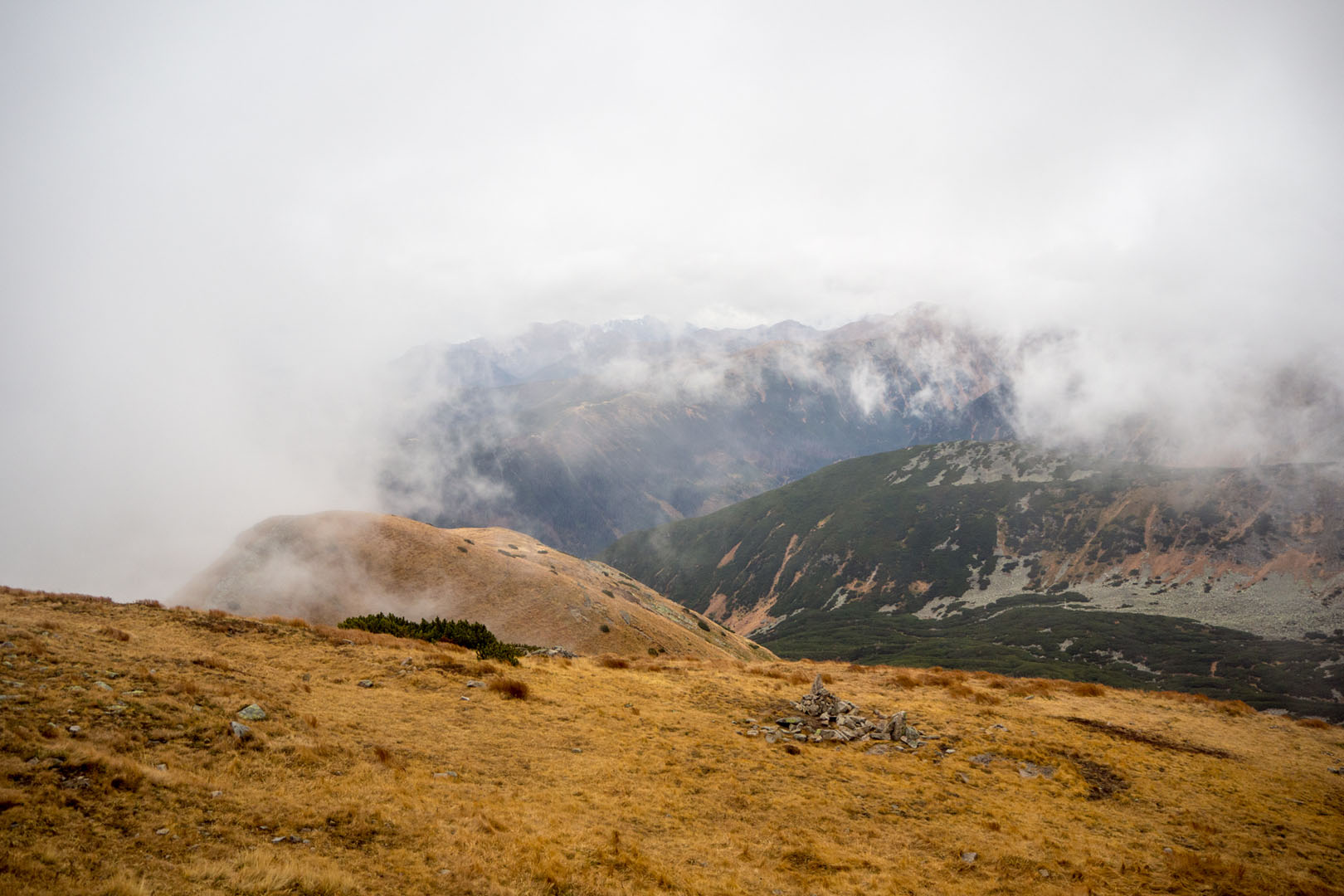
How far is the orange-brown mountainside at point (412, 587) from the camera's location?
60188 mm

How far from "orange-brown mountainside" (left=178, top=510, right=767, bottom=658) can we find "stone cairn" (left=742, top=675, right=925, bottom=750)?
35620mm

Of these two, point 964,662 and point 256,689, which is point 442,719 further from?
point 964,662

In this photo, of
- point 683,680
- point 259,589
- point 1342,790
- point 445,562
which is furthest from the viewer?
point 445,562

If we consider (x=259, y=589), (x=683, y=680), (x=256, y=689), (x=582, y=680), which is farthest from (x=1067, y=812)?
(x=259, y=589)

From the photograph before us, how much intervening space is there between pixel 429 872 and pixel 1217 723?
37606 millimetres

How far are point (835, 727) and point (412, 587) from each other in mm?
54163

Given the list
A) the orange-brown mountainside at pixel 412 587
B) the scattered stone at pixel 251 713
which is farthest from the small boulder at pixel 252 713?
the orange-brown mountainside at pixel 412 587

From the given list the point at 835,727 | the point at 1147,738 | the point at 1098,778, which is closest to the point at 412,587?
the point at 835,727

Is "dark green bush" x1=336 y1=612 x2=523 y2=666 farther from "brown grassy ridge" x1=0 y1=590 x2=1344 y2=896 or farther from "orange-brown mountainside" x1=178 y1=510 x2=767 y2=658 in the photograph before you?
"orange-brown mountainside" x1=178 y1=510 x2=767 y2=658

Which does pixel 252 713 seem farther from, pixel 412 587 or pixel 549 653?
pixel 412 587

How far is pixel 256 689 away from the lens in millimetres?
18266

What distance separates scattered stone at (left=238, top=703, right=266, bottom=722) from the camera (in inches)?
631

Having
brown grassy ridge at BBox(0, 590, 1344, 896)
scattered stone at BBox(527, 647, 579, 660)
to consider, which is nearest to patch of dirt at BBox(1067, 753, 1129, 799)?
brown grassy ridge at BBox(0, 590, 1344, 896)

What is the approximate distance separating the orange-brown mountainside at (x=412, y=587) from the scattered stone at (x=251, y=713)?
140ft
